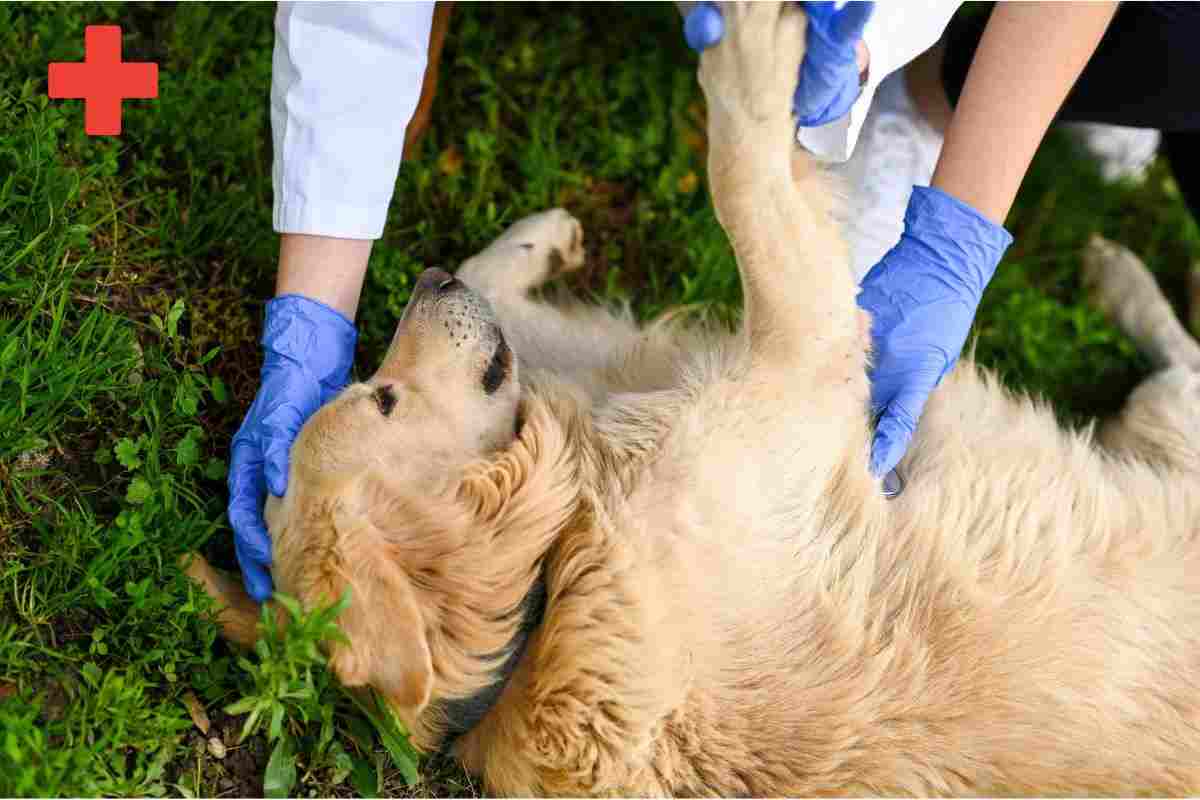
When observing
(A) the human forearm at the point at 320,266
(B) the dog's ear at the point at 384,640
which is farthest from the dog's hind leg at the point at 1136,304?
(B) the dog's ear at the point at 384,640

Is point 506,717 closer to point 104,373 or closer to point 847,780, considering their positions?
point 847,780

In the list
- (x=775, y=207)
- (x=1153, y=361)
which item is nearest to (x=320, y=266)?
(x=775, y=207)

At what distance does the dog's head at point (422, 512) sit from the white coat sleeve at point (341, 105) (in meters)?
0.36

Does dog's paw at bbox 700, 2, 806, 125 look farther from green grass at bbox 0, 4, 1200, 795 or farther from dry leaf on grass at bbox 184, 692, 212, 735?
dry leaf on grass at bbox 184, 692, 212, 735

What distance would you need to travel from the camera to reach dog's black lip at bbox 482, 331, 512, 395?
2496mm

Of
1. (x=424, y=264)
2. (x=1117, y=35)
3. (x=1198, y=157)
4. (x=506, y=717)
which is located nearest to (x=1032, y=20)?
(x=1117, y=35)

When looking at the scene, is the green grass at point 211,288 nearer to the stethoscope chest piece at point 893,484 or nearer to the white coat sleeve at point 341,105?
the white coat sleeve at point 341,105

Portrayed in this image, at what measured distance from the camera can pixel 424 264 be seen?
3365 mm

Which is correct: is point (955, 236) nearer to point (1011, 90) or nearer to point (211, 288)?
point (1011, 90)

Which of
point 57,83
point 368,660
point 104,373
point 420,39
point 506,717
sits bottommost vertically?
point 506,717

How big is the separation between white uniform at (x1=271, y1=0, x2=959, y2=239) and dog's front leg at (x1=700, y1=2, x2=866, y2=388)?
0.82 ft

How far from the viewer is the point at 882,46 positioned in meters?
2.50

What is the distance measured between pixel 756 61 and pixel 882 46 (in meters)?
0.50

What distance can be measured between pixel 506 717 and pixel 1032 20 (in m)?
2.08
